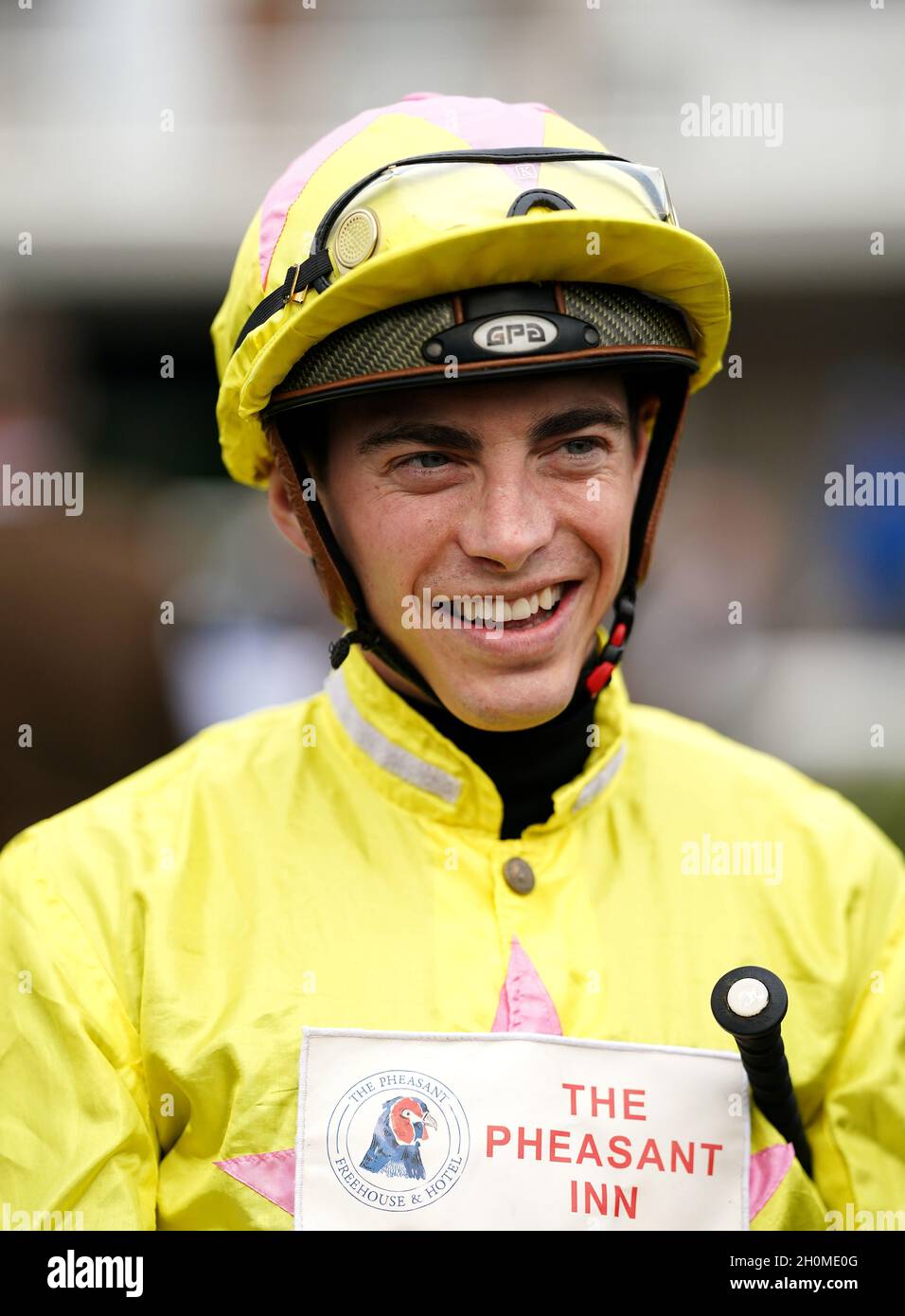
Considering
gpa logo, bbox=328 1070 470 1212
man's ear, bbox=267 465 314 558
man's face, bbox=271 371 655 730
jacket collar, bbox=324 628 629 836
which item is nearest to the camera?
gpa logo, bbox=328 1070 470 1212

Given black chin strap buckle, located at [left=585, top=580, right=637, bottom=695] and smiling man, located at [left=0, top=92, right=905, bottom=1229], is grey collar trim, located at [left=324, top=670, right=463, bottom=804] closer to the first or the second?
smiling man, located at [left=0, top=92, right=905, bottom=1229]

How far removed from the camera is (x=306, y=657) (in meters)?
4.69

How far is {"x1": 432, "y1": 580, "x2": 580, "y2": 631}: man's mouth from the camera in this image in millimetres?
1914

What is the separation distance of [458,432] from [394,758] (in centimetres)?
51

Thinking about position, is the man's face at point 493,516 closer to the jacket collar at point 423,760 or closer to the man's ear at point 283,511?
the jacket collar at point 423,760

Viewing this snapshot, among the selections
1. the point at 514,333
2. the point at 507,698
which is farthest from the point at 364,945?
the point at 514,333

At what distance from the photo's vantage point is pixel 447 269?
5.97 ft

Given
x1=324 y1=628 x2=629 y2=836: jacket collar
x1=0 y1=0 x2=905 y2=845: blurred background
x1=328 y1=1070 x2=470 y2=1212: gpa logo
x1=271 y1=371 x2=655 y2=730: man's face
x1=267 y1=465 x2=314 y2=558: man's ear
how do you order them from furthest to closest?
x1=0 y1=0 x2=905 y2=845: blurred background < x1=267 y1=465 x2=314 y2=558: man's ear < x1=324 y1=628 x2=629 y2=836: jacket collar < x1=271 y1=371 x2=655 y2=730: man's face < x1=328 y1=1070 x2=470 y2=1212: gpa logo

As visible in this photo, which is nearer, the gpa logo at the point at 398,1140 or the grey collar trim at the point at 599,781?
the gpa logo at the point at 398,1140

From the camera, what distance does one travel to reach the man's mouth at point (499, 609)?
6.28 feet

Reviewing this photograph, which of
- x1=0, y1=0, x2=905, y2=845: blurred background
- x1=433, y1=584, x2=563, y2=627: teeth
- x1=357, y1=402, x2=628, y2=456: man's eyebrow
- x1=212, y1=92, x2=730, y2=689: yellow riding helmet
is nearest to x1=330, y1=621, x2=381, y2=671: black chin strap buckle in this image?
x1=212, y1=92, x2=730, y2=689: yellow riding helmet

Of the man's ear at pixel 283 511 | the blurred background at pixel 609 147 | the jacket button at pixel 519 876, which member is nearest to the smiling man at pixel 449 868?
the jacket button at pixel 519 876

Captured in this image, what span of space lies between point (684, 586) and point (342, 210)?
3.81m
